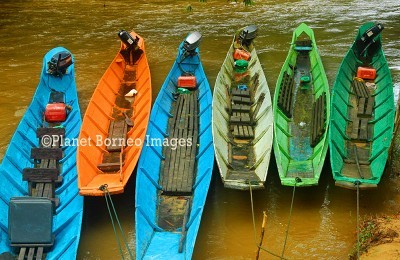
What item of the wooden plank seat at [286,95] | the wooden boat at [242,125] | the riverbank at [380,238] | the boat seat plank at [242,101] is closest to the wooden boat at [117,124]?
the wooden boat at [242,125]

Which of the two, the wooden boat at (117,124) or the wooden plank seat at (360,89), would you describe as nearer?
the wooden boat at (117,124)

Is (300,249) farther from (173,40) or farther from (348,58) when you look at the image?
(173,40)

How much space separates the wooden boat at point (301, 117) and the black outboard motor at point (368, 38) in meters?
1.34

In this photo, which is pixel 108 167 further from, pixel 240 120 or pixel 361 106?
pixel 361 106

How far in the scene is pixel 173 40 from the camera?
1708 cm

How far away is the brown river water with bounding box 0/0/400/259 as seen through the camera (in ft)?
28.1

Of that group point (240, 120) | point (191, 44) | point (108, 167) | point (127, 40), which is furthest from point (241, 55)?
point (108, 167)

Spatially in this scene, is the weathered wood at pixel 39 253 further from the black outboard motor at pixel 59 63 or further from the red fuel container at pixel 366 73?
the red fuel container at pixel 366 73

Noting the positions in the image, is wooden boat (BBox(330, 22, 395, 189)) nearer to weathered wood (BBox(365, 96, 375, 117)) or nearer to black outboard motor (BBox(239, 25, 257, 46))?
weathered wood (BBox(365, 96, 375, 117))

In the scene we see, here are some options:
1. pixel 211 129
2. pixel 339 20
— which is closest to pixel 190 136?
pixel 211 129

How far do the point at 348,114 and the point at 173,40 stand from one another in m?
8.13

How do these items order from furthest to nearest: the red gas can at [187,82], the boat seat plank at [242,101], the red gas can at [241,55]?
the red gas can at [241,55], the red gas can at [187,82], the boat seat plank at [242,101]

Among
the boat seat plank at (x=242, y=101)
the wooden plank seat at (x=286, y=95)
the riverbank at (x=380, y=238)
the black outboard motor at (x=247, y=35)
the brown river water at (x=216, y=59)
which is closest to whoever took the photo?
the riverbank at (x=380, y=238)

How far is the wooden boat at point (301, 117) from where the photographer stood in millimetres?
9086
